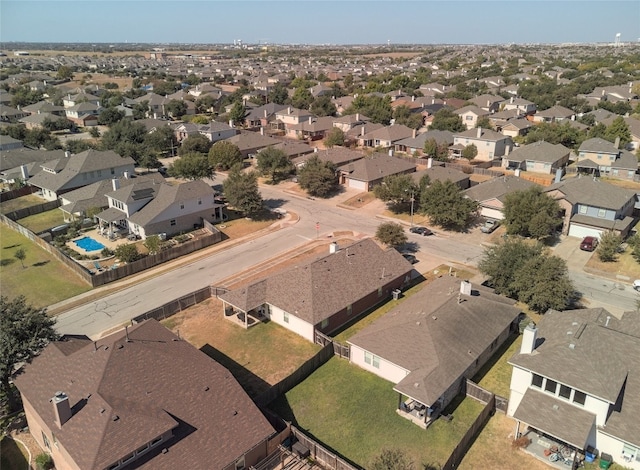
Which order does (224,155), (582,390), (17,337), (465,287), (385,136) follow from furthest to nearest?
(385,136)
(224,155)
(465,287)
(17,337)
(582,390)

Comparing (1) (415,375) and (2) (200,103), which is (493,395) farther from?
(2) (200,103)

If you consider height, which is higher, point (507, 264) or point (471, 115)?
point (471, 115)

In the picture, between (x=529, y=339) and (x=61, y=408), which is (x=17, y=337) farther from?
(x=529, y=339)

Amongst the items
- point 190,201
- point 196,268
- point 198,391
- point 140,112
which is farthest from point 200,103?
point 198,391

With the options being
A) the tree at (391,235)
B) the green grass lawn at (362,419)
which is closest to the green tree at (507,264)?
the tree at (391,235)

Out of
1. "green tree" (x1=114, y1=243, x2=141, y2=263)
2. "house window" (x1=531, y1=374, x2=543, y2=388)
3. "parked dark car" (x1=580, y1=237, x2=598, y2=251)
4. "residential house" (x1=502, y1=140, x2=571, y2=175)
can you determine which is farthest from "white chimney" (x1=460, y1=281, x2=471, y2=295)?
"residential house" (x1=502, y1=140, x2=571, y2=175)

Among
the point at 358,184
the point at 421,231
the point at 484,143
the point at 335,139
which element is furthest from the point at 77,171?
the point at 484,143
